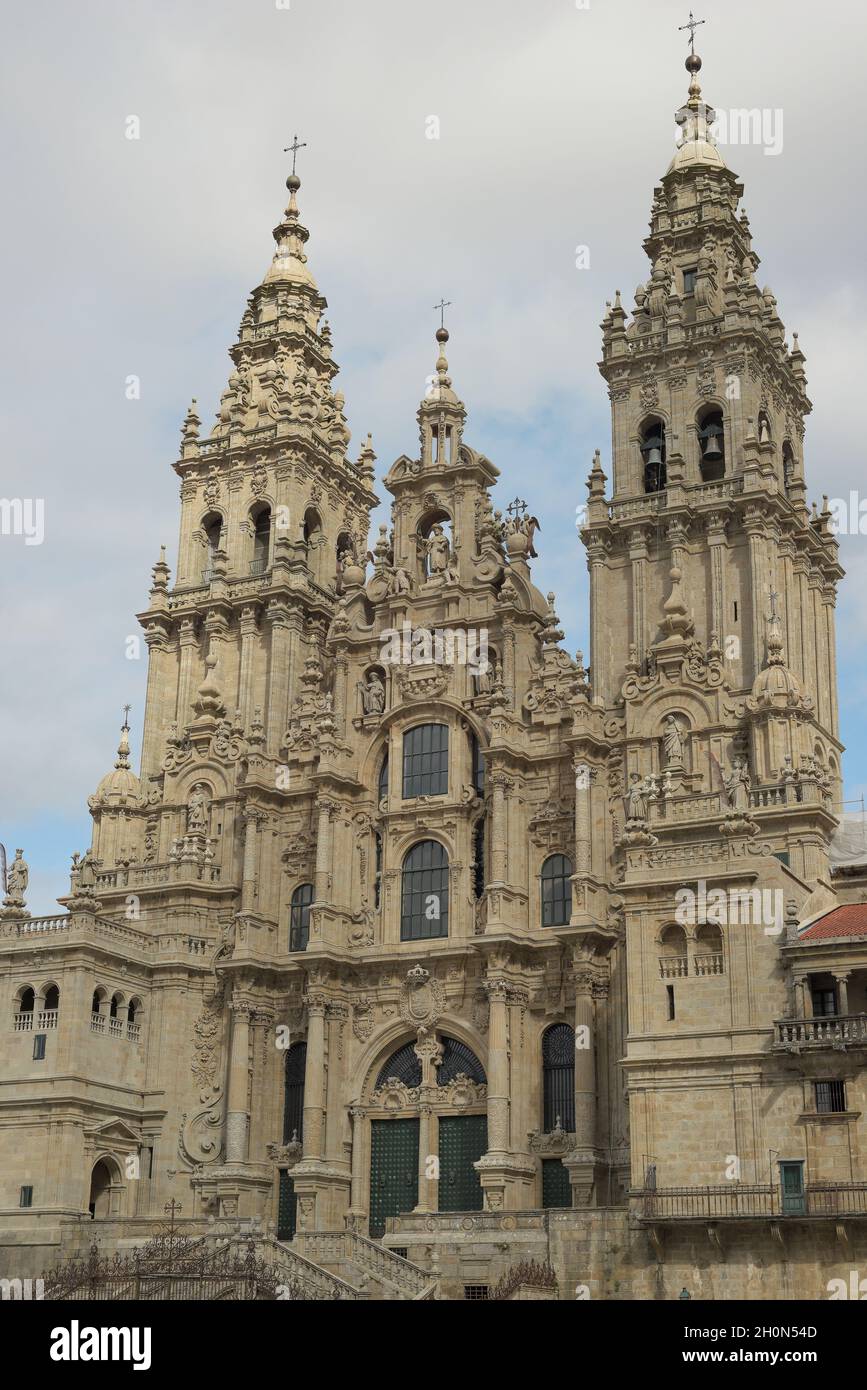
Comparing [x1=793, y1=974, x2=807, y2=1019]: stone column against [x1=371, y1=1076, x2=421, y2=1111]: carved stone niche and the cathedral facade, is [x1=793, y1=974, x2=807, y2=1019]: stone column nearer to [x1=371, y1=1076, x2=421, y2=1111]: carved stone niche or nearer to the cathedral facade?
the cathedral facade

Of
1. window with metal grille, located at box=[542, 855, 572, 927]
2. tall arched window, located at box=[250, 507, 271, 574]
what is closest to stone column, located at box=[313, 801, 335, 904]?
window with metal grille, located at box=[542, 855, 572, 927]

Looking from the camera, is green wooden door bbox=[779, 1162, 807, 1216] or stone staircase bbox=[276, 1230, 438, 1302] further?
stone staircase bbox=[276, 1230, 438, 1302]

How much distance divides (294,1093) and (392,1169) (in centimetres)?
463

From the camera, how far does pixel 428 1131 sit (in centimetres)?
5306

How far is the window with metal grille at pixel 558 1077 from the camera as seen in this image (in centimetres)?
5134

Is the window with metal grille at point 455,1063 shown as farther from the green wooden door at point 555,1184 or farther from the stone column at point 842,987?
the stone column at point 842,987

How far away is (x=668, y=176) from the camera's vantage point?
6303 centimetres

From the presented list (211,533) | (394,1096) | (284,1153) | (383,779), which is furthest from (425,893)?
(211,533)

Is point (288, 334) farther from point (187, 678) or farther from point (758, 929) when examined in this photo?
point (758, 929)

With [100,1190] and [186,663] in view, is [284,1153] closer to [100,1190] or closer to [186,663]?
[100,1190]

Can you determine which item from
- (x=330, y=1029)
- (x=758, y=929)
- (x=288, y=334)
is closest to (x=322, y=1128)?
(x=330, y=1029)

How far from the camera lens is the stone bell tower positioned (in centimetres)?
4216

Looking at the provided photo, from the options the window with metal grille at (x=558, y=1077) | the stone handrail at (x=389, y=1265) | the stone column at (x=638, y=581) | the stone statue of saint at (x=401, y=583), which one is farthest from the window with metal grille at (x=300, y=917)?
the stone handrail at (x=389, y=1265)

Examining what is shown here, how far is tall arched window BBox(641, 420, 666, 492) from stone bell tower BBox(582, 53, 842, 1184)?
0.26ft
